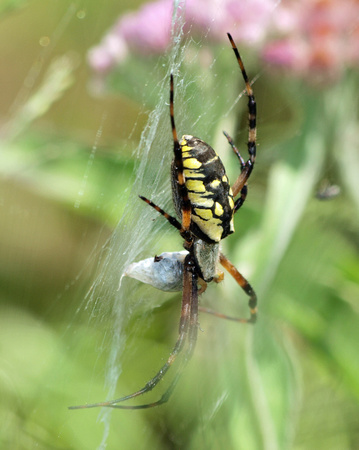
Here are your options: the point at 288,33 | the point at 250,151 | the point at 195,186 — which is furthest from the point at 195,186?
the point at 288,33

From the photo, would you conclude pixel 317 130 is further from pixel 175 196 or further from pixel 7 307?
pixel 7 307

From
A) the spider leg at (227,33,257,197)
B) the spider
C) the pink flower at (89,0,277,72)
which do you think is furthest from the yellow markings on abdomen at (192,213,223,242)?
the pink flower at (89,0,277,72)

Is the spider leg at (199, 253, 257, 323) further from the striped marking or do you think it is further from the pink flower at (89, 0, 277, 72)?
the pink flower at (89, 0, 277, 72)

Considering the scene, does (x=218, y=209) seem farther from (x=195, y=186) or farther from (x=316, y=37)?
(x=316, y=37)

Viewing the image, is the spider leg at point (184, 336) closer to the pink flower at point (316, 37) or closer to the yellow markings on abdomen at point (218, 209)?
the yellow markings on abdomen at point (218, 209)

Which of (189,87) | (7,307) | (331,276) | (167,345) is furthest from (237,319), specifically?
(7,307)

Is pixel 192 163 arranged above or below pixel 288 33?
below

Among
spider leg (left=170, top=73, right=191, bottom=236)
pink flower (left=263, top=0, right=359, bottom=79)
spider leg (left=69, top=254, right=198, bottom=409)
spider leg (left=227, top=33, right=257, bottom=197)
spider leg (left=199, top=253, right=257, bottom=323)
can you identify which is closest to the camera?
spider leg (left=170, top=73, right=191, bottom=236)
